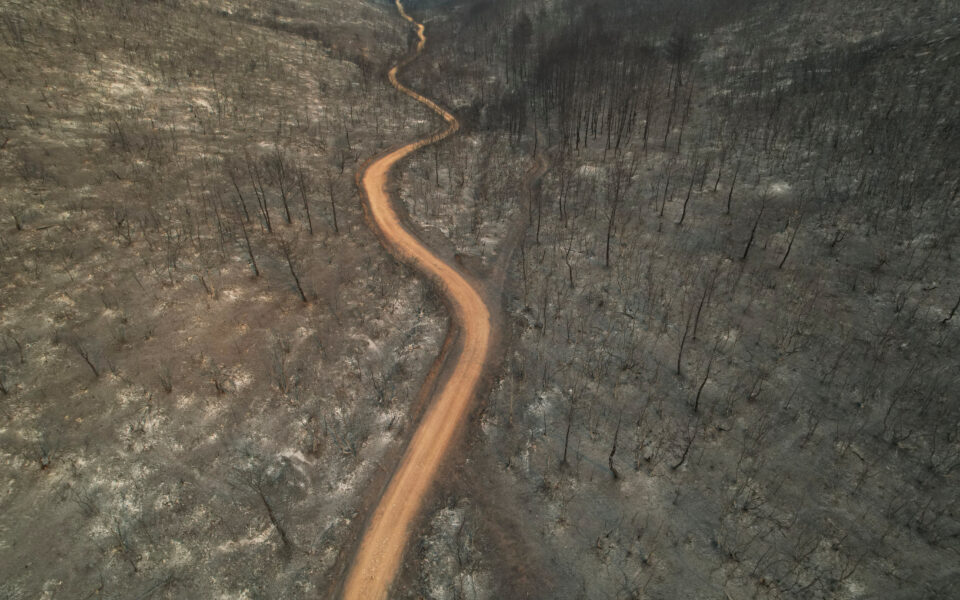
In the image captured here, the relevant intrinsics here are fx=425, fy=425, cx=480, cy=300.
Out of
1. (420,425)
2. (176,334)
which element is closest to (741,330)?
(420,425)

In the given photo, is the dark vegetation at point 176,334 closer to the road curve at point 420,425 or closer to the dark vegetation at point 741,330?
the road curve at point 420,425

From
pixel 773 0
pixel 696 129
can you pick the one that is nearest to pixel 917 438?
pixel 696 129

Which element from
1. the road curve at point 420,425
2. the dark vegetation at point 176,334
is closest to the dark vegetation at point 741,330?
the road curve at point 420,425

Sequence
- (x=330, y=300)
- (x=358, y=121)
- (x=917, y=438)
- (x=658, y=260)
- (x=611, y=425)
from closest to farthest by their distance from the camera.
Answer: (x=917, y=438), (x=611, y=425), (x=330, y=300), (x=658, y=260), (x=358, y=121)

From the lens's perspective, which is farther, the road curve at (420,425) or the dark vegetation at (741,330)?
the road curve at (420,425)

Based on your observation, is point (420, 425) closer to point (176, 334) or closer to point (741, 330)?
point (176, 334)

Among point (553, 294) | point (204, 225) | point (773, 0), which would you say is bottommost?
point (553, 294)

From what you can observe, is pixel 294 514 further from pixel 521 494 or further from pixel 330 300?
pixel 330 300

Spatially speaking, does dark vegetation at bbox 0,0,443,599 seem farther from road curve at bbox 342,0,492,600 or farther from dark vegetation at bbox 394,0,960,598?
dark vegetation at bbox 394,0,960,598
